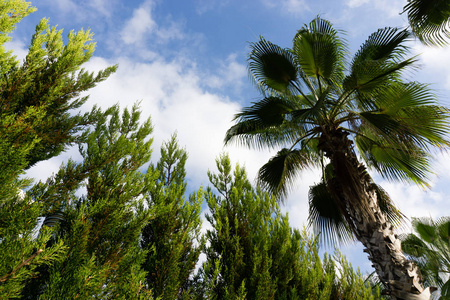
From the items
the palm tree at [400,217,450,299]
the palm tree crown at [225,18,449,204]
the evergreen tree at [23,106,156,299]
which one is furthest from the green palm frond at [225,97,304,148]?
the palm tree at [400,217,450,299]

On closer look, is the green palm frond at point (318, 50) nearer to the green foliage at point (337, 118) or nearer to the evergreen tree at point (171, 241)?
the green foliage at point (337, 118)

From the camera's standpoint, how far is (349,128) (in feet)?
21.9

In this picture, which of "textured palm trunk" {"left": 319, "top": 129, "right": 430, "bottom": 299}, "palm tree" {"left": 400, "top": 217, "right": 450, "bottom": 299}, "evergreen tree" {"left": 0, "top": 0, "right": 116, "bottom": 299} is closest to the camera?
"evergreen tree" {"left": 0, "top": 0, "right": 116, "bottom": 299}

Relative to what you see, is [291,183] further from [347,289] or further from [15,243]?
[15,243]

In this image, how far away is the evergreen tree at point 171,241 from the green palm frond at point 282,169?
198cm

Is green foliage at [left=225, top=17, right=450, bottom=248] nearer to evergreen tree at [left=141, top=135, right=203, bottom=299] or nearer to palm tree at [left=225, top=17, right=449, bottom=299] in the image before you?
palm tree at [left=225, top=17, right=449, bottom=299]

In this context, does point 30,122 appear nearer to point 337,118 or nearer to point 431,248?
point 337,118

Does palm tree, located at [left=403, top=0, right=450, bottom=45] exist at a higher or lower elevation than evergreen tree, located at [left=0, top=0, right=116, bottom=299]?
higher

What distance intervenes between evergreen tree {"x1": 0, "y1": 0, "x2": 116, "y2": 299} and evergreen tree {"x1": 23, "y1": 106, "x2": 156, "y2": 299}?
0.23 meters

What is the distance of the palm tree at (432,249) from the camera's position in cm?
910

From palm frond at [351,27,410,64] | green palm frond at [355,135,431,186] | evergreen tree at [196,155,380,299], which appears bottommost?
evergreen tree at [196,155,380,299]

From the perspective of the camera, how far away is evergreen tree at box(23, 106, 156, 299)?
3572 mm

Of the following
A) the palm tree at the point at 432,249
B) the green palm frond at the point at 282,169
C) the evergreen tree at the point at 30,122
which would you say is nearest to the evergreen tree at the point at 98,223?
the evergreen tree at the point at 30,122

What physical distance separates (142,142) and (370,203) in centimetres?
447
